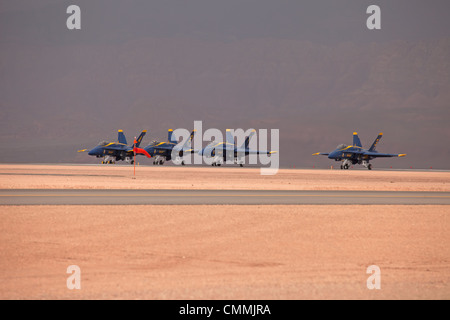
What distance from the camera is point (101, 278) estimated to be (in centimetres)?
1348

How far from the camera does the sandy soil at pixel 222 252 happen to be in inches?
500

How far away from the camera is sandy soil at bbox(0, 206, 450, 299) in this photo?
12688mm

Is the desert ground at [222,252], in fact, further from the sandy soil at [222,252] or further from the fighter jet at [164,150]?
the fighter jet at [164,150]

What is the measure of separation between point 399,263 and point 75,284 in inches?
300

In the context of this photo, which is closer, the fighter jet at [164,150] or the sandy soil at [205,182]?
the sandy soil at [205,182]

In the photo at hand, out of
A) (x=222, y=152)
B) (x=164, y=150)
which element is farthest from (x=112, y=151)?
(x=222, y=152)

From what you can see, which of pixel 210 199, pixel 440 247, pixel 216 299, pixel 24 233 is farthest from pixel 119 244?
pixel 210 199

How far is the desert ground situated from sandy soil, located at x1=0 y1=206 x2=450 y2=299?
0.03 m

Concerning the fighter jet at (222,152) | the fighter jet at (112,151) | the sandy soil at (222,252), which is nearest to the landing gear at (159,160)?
the fighter jet at (112,151)

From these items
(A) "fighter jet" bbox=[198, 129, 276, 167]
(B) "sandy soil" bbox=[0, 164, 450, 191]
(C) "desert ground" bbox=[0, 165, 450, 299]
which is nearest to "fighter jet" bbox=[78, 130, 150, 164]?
(A) "fighter jet" bbox=[198, 129, 276, 167]

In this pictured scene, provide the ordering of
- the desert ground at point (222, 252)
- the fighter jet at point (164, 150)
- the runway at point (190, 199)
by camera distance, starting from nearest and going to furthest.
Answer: the desert ground at point (222, 252) < the runway at point (190, 199) < the fighter jet at point (164, 150)

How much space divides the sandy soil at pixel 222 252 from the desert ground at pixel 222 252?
25mm

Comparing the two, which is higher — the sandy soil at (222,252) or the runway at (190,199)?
the runway at (190,199)

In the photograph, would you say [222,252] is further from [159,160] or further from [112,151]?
[159,160]
